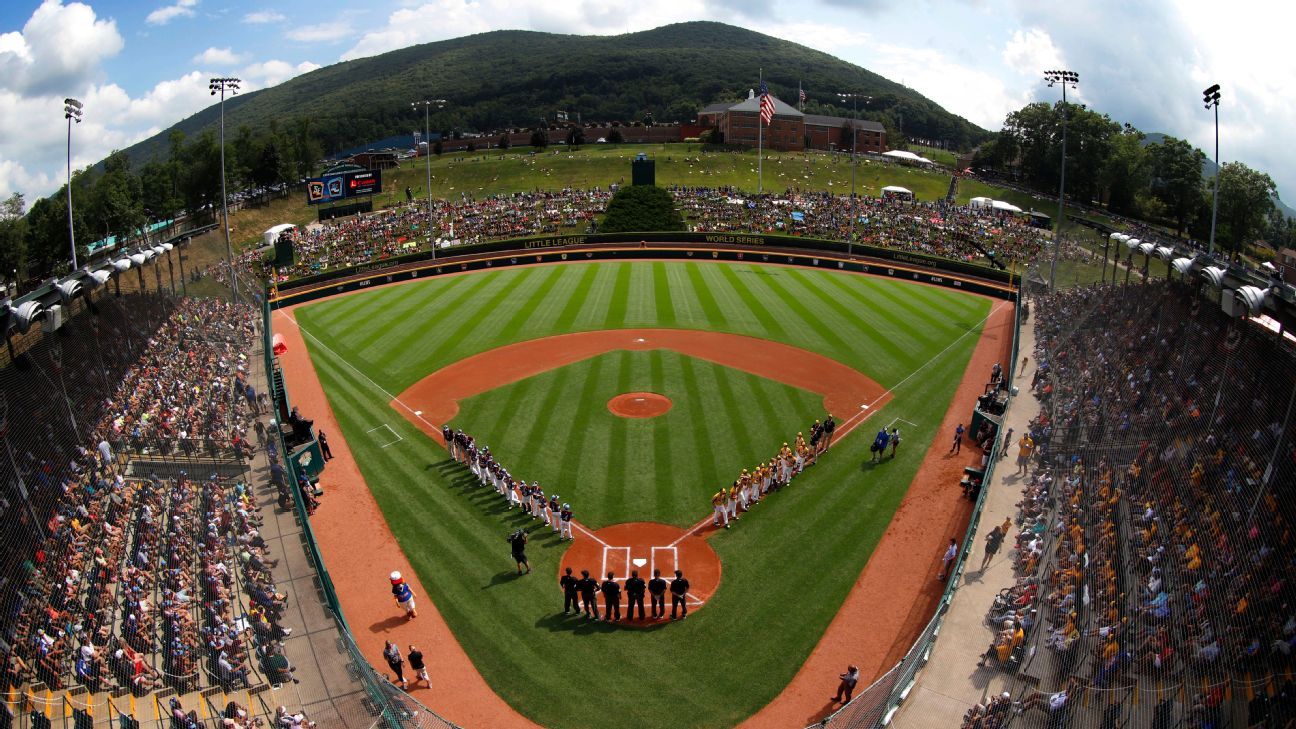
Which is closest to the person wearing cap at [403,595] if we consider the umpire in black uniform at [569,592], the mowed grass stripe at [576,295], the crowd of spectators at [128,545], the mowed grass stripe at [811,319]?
the crowd of spectators at [128,545]

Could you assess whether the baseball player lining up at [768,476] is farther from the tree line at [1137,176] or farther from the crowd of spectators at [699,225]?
the tree line at [1137,176]

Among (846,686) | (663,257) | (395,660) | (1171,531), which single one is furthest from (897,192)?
(395,660)

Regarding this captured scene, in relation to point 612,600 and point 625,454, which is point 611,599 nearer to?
point 612,600

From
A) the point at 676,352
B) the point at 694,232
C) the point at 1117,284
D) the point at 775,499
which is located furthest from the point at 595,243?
the point at 775,499

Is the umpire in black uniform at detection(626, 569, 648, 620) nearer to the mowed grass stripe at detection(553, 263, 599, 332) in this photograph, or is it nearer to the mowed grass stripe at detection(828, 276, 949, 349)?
the mowed grass stripe at detection(553, 263, 599, 332)

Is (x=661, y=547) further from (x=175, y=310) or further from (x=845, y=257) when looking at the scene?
(x=845, y=257)

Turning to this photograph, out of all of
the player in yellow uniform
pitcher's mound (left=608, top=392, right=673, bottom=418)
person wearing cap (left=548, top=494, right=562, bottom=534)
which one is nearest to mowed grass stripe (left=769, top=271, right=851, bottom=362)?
pitcher's mound (left=608, top=392, right=673, bottom=418)
